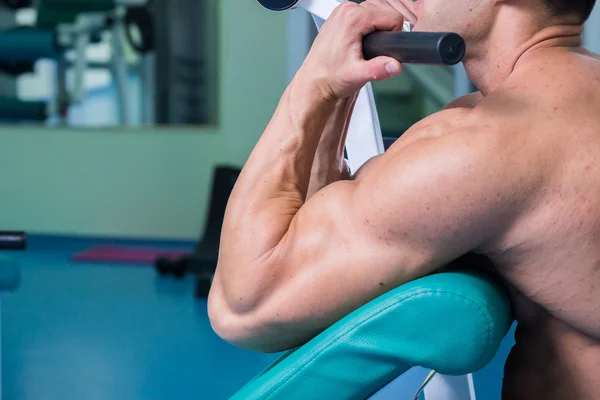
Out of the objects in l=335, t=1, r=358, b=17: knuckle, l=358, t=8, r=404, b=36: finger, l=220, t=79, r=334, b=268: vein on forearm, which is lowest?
l=220, t=79, r=334, b=268: vein on forearm

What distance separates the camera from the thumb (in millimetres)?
810

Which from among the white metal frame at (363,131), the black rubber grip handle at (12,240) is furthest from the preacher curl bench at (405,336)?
the black rubber grip handle at (12,240)

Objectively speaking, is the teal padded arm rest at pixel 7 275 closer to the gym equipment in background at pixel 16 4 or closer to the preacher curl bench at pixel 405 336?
the preacher curl bench at pixel 405 336

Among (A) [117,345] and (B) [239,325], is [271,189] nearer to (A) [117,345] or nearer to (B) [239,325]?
(B) [239,325]

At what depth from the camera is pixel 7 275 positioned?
2158 mm

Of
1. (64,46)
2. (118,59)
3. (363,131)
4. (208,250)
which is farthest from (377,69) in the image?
(64,46)

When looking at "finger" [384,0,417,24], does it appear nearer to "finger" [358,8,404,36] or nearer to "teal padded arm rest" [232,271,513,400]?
"finger" [358,8,404,36]

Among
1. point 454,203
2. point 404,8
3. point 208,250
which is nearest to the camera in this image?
point 454,203

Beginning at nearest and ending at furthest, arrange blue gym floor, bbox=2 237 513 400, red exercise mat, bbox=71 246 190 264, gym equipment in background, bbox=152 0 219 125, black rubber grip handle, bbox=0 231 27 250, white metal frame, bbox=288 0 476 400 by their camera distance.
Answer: white metal frame, bbox=288 0 476 400 < black rubber grip handle, bbox=0 231 27 250 < blue gym floor, bbox=2 237 513 400 < red exercise mat, bbox=71 246 190 264 < gym equipment in background, bbox=152 0 219 125

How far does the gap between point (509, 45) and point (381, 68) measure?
16 cm

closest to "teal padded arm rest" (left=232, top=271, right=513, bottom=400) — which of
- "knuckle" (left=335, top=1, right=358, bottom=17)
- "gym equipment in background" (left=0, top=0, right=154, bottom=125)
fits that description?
"knuckle" (left=335, top=1, right=358, bottom=17)

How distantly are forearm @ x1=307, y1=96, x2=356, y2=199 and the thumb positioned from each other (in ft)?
0.70

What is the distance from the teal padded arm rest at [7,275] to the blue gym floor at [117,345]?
585 millimetres

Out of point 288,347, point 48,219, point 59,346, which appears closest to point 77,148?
point 48,219
